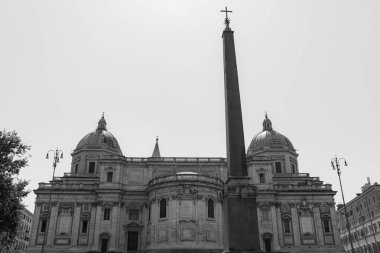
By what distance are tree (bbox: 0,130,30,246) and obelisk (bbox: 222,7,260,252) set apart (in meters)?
13.2

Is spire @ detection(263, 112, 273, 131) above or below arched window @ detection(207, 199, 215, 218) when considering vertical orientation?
above

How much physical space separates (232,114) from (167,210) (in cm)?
2720

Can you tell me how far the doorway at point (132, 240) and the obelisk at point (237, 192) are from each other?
103ft

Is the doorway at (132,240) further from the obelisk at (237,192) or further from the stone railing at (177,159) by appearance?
the obelisk at (237,192)

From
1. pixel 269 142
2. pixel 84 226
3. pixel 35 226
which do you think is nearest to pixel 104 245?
pixel 84 226

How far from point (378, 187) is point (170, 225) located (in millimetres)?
35824

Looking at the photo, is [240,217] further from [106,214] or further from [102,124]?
[102,124]

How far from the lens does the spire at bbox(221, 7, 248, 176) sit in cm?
1591

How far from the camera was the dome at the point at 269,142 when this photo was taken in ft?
184

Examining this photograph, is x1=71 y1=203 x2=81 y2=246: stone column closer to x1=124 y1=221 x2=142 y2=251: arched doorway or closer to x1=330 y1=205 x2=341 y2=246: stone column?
x1=124 y1=221 x2=142 y2=251: arched doorway

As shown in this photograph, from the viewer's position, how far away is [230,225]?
14.7 metres

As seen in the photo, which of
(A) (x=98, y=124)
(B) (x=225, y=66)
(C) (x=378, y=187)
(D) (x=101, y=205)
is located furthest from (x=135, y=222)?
(C) (x=378, y=187)

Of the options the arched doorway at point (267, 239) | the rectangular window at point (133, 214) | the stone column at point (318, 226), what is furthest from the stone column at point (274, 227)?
the rectangular window at point (133, 214)

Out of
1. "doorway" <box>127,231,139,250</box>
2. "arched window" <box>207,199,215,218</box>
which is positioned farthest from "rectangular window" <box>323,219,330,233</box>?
"doorway" <box>127,231,139,250</box>
